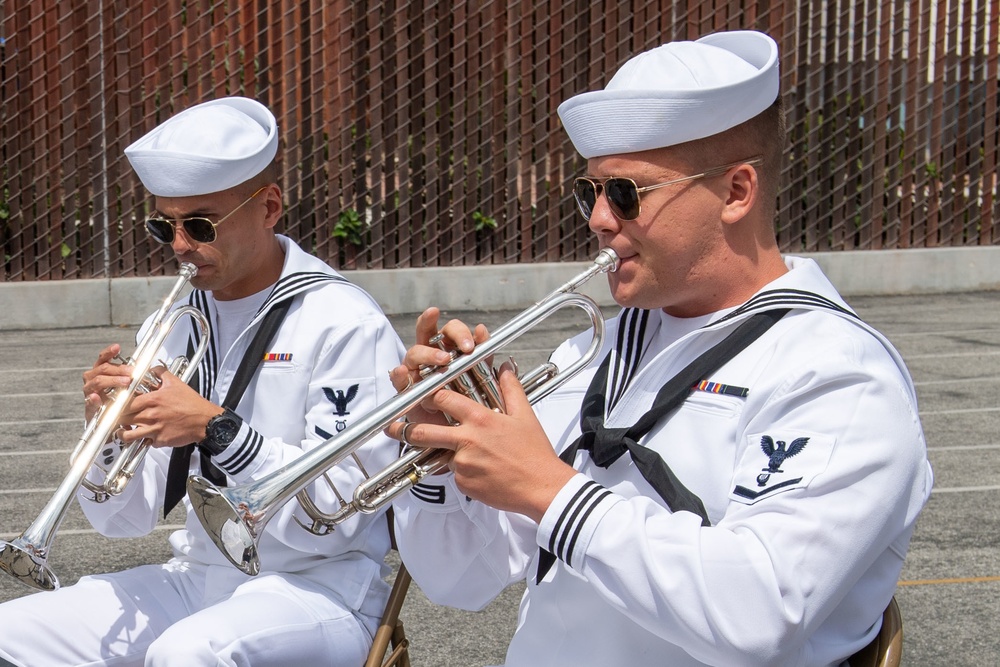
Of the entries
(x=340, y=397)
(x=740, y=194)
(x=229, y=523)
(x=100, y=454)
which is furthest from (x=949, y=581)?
(x=229, y=523)

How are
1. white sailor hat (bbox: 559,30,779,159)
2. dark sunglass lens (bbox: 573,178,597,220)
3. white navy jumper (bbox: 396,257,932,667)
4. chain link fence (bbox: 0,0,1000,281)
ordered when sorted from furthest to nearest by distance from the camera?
chain link fence (bbox: 0,0,1000,281)
dark sunglass lens (bbox: 573,178,597,220)
white sailor hat (bbox: 559,30,779,159)
white navy jumper (bbox: 396,257,932,667)

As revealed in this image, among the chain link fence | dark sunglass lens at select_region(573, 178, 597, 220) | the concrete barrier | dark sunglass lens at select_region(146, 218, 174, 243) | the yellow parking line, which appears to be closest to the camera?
dark sunglass lens at select_region(573, 178, 597, 220)

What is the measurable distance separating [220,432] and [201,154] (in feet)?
2.51

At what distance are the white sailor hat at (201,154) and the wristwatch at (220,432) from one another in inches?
26.8

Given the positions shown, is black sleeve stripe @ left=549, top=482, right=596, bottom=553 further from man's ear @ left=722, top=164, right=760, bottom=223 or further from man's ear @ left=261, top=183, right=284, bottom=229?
man's ear @ left=261, top=183, right=284, bottom=229

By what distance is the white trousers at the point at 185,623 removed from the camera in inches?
98.8

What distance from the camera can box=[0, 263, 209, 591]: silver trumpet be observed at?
2.45m

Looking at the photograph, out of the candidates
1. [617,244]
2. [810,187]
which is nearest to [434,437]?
[617,244]

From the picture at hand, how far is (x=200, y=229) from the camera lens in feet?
10.4

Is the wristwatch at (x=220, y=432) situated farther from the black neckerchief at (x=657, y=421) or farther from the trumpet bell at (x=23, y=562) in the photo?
the black neckerchief at (x=657, y=421)

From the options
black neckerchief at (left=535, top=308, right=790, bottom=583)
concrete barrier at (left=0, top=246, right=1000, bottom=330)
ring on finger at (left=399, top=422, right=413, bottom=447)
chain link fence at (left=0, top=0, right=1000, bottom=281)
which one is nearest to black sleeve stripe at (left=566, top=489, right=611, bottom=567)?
black neckerchief at (left=535, top=308, right=790, bottom=583)

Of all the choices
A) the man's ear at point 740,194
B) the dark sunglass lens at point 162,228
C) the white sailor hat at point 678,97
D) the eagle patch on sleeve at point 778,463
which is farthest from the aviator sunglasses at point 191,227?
the eagle patch on sleeve at point 778,463

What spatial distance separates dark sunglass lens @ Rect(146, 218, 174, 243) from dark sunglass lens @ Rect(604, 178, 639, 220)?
1.36 m

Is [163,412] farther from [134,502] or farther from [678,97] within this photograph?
[678,97]
